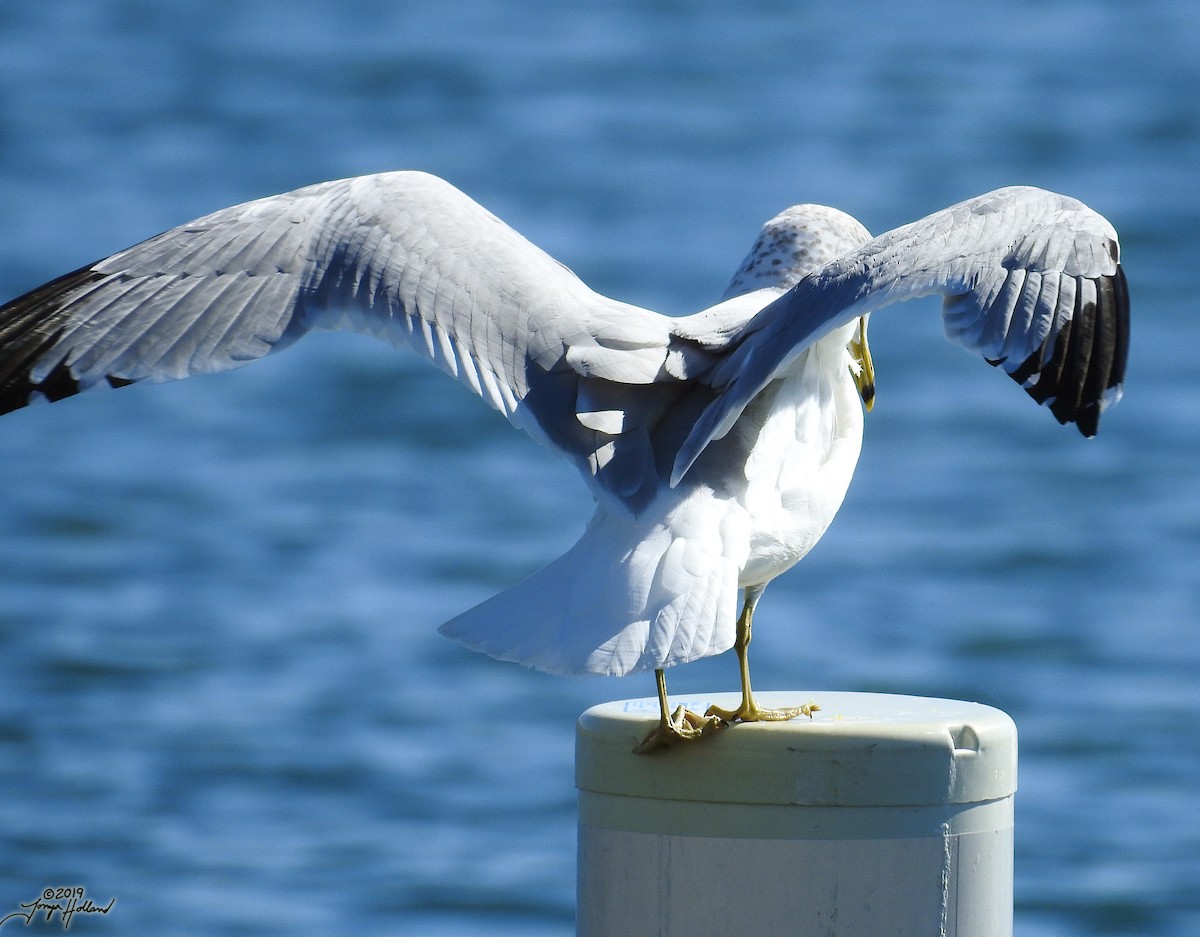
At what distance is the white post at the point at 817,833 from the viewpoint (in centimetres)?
259

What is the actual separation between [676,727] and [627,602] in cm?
24

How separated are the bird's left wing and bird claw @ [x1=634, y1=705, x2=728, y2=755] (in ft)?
1.49

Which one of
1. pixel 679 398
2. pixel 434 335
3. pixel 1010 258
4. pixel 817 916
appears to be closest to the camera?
pixel 817 916

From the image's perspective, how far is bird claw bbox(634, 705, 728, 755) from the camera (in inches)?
105

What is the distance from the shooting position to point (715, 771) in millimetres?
2641

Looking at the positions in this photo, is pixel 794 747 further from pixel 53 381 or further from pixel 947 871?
pixel 53 381

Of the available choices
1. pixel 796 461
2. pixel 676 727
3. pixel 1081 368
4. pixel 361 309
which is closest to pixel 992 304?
pixel 1081 368

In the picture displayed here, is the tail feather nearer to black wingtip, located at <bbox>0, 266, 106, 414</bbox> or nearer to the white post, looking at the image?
the white post

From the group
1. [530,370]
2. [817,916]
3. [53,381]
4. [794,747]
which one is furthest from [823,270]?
[53,381]

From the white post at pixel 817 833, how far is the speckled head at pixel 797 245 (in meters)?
1.18

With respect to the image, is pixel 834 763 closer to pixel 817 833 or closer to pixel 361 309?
pixel 817 833

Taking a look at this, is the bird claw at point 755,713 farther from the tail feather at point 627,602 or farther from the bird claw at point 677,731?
the tail feather at point 627,602

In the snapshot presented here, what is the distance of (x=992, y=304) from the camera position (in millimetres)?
2973

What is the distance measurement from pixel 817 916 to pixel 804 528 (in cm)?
82
